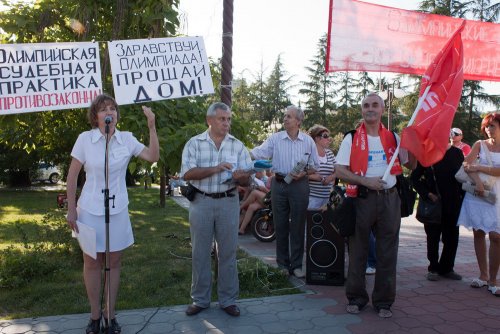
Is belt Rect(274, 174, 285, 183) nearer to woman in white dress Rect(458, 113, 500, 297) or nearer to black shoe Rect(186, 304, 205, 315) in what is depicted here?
black shoe Rect(186, 304, 205, 315)

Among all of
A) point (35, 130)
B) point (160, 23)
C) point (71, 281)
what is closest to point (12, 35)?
point (35, 130)

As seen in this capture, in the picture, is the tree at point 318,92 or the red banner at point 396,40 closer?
the red banner at point 396,40

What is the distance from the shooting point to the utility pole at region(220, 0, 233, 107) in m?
5.25

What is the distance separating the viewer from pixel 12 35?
6.36m

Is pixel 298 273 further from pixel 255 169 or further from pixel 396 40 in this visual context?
pixel 396 40

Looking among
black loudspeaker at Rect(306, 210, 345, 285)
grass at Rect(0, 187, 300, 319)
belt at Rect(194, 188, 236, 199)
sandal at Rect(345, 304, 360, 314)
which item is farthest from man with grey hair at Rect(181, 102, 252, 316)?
black loudspeaker at Rect(306, 210, 345, 285)

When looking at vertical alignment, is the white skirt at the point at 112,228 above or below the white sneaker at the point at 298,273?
above

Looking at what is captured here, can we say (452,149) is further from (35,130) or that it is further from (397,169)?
(35,130)

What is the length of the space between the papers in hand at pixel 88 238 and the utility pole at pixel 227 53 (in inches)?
92.1

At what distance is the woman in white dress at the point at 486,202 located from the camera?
4934 mm

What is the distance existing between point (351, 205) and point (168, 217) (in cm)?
845

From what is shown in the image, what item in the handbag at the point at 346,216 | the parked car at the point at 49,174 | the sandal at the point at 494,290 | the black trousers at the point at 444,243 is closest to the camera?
the handbag at the point at 346,216

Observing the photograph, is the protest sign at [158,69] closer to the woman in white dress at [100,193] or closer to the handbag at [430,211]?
the woman in white dress at [100,193]

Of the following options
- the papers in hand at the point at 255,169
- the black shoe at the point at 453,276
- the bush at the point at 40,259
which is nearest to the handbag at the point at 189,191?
the papers in hand at the point at 255,169
